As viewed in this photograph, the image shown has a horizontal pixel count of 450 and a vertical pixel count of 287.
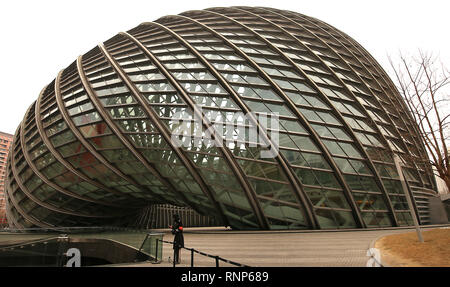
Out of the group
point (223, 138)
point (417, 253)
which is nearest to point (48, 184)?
point (223, 138)

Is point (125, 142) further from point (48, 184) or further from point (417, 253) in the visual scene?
point (417, 253)

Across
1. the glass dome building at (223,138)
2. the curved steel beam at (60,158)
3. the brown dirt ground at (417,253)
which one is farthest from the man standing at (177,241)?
the curved steel beam at (60,158)

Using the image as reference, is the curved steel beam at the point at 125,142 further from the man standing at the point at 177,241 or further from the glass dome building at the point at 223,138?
the man standing at the point at 177,241

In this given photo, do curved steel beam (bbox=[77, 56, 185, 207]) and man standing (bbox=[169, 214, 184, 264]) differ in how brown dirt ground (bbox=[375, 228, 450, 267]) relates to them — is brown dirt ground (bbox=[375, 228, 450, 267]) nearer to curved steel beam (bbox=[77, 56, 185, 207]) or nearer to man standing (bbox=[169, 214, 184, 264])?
man standing (bbox=[169, 214, 184, 264])

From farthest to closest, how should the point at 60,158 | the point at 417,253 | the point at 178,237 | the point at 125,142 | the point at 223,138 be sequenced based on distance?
the point at 60,158 → the point at 125,142 → the point at 223,138 → the point at 178,237 → the point at 417,253

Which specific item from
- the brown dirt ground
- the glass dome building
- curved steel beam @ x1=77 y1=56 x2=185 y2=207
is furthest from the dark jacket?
curved steel beam @ x1=77 y1=56 x2=185 y2=207

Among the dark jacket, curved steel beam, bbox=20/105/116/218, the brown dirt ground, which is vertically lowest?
the brown dirt ground

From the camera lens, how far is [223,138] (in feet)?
55.0

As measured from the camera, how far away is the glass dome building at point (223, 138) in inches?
656

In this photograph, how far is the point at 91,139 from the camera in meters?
20.0

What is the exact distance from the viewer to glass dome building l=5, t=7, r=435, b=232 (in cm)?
1667

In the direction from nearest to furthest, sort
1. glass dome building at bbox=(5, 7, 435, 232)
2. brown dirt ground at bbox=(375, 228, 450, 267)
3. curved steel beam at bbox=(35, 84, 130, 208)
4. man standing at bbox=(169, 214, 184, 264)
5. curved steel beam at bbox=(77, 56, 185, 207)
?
brown dirt ground at bbox=(375, 228, 450, 267), man standing at bbox=(169, 214, 184, 264), glass dome building at bbox=(5, 7, 435, 232), curved steel beam at bbox=(77, 56, 185, 207), curved steel beam at bbox=(35, 84, 130, 208)
